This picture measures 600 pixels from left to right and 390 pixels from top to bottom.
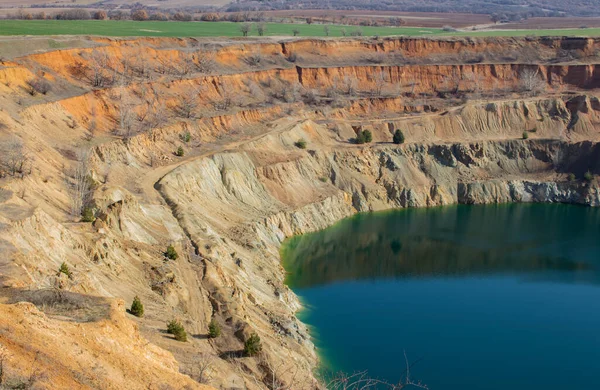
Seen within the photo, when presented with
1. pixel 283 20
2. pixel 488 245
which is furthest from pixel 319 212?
pixel 283 20

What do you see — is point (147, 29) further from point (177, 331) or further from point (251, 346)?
point (177, 331)

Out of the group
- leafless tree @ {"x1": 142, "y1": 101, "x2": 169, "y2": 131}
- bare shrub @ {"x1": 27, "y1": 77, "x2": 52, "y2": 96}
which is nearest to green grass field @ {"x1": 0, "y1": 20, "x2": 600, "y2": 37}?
bare shrub @ {"x1": 27, "y1": 77, "x2": 52, "y2": 96}

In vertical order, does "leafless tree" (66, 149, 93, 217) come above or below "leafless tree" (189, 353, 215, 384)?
above

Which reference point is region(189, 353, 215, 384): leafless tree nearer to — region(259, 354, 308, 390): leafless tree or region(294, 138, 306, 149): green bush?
region(259, 354, 308, 390): leafless tree

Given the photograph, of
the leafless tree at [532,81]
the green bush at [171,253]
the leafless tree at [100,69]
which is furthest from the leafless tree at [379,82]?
the green bush at [171,253]

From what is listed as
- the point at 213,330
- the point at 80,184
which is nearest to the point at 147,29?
the point at 80,184

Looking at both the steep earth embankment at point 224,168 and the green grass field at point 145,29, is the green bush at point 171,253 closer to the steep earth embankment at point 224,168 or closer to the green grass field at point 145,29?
the steep earth embankment at point 224,168
